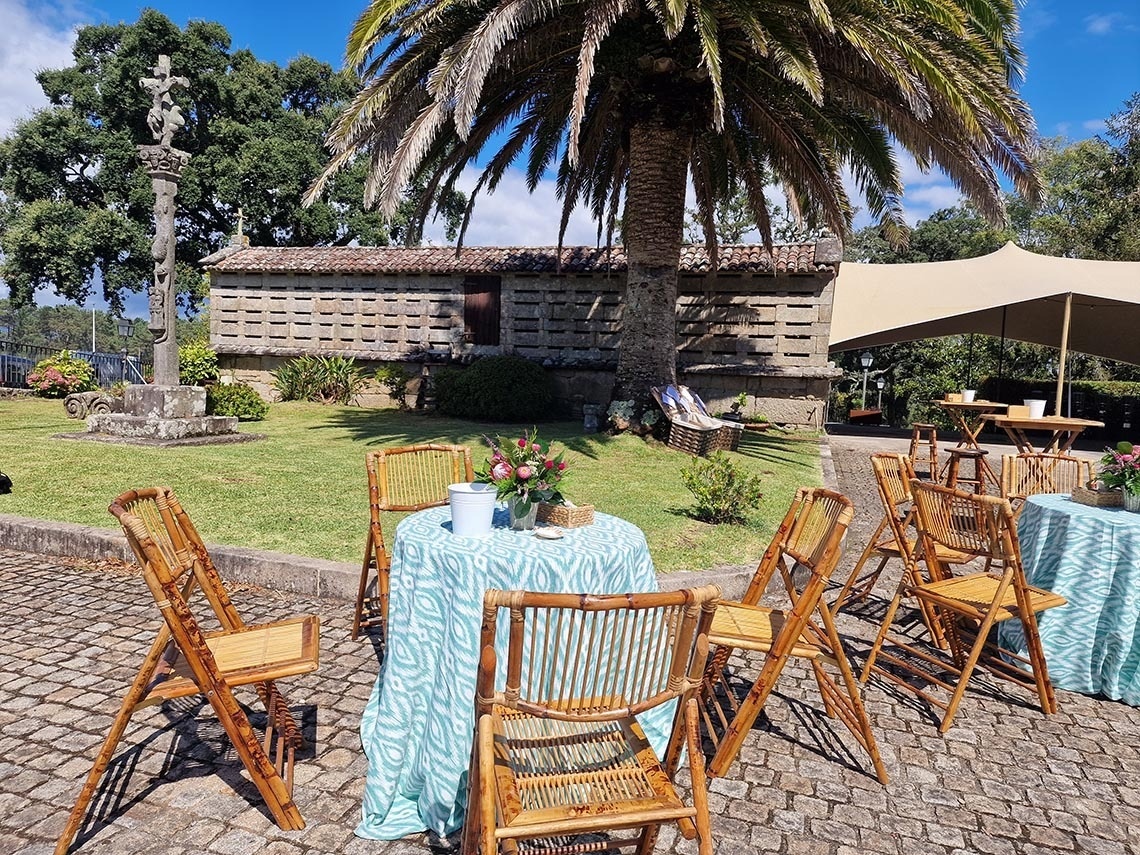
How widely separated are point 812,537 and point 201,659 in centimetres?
251

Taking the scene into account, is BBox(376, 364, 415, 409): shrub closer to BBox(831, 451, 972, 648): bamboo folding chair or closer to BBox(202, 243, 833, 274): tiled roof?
BBox(202, 243, 833, 274): tiled roof

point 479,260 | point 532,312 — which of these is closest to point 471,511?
point 532,312

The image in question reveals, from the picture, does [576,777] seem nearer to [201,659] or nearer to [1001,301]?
[201,659]

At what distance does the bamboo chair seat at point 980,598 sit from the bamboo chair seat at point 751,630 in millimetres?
906

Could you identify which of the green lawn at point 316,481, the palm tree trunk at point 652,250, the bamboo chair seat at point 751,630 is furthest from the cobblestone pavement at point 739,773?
the palm tree trunk at point 652,250

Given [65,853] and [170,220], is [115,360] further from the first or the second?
[65,853]

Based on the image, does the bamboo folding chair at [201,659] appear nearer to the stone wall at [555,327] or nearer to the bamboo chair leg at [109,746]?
the bamboo chair leg at [109,746]

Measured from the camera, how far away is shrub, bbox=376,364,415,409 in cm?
1694

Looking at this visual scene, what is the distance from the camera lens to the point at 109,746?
8.11 ft

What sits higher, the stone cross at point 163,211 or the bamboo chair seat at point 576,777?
the stone cross at point 163,211

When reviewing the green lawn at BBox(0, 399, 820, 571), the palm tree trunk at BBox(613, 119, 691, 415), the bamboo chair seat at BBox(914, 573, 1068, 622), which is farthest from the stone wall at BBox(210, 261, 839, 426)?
the bamboo chair seat at BBox(914, 573, 1068, 622)

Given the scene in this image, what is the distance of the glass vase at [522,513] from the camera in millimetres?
2941

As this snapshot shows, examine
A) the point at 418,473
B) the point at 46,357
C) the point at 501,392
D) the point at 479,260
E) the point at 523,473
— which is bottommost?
the point at 418,473

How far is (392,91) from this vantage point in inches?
364
